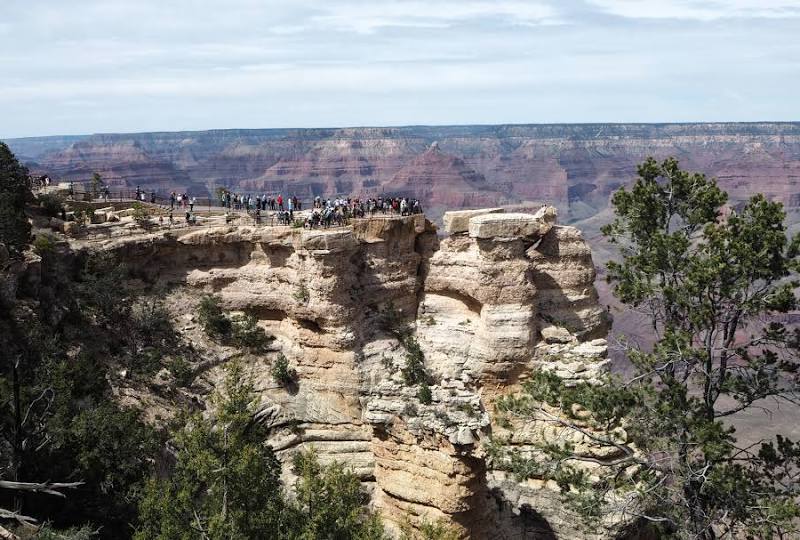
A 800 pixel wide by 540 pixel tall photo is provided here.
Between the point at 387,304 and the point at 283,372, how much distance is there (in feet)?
20.3

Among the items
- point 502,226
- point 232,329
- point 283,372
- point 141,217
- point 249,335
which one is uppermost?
point 502,226

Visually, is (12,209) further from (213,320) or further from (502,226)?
(502,226)

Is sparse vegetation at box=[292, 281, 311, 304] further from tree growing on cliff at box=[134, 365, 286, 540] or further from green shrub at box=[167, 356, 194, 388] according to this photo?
tree growing on cliff at box=[134, 365, 286, 540]

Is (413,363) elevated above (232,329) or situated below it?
below

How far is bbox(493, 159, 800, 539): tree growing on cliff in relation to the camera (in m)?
18.0

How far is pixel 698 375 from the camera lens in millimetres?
19047

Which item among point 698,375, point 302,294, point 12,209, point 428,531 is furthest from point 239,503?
point 12,209

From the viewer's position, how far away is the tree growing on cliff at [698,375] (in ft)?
59.0

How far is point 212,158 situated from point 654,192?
186 m

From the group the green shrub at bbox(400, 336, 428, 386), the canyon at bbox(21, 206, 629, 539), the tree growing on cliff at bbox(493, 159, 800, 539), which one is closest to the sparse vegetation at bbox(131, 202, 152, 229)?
the canyon at bbox(21, 206, 629, 539)

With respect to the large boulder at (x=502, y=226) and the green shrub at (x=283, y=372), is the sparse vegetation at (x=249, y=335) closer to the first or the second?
the green shrub at (x=283, y=372)

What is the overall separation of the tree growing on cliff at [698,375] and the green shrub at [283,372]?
52.6 ft

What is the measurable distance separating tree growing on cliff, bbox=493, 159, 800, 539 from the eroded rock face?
868 cm

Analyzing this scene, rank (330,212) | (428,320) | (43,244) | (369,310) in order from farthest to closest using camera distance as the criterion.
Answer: (428,320) → (330,212) → (369,310) → (43,244)
